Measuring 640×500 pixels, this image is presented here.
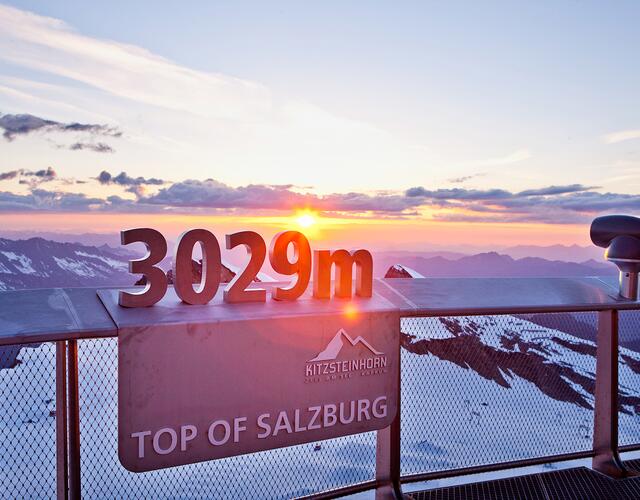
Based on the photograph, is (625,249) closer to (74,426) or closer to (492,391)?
(492,391)

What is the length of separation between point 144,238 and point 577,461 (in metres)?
4.25

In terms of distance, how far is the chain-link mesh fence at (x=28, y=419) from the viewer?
3162 millimetres

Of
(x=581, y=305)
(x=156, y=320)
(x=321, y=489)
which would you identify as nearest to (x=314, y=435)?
(x=321, y=489)

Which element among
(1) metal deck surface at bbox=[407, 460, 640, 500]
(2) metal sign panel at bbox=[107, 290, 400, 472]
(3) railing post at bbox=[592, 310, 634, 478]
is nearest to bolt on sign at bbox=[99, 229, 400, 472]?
(2) metal sign panel at bbox=[107, 290, 400, 472]

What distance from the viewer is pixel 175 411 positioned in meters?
3.18

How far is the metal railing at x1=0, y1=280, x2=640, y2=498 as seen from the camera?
322 centimetres

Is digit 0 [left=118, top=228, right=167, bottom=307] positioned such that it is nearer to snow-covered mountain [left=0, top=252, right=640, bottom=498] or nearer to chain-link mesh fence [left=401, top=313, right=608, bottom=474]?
snow-covered mountain [left=0, top=252, right=640, bottom=498]

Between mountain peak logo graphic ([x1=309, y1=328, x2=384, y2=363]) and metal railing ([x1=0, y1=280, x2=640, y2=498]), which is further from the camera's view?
mountain peak logo graphic ([x1=309, y1=328, x2=384, y2=363])

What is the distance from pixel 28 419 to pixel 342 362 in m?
2.07

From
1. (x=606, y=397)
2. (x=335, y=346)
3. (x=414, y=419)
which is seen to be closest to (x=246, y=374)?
(x=335, y=346)

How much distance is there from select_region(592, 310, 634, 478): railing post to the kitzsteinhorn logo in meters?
2.29

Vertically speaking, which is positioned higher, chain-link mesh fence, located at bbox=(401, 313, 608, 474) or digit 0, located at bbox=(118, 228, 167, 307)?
digit 0, located at bbox=(118, 228, 167, 307)

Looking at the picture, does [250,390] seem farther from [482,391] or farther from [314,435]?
[482,391]

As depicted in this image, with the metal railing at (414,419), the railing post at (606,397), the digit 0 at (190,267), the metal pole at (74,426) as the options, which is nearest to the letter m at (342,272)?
the metal railing at (414,419)
